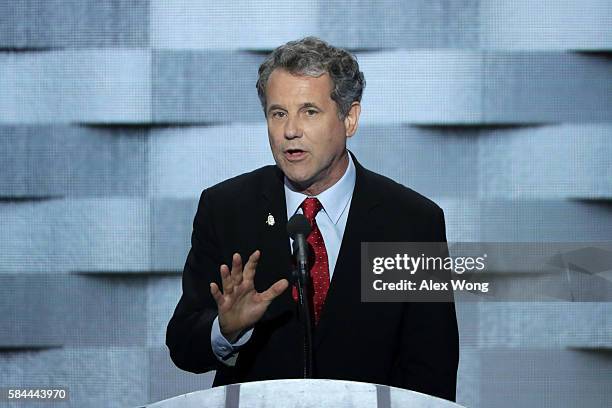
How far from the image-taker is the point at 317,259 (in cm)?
204

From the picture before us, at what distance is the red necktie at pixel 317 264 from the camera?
2008 millimetres

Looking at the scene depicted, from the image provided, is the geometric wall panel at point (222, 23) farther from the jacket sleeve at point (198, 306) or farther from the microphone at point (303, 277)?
the microphone at point (303, 277)

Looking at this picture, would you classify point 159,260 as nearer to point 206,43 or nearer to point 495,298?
point 206,43

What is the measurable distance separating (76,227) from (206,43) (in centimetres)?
72

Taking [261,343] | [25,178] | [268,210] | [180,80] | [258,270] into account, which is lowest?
[261,343]

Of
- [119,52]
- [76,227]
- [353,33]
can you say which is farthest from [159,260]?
[353,33]

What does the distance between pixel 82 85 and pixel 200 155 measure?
0.44 m

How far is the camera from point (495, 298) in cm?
272

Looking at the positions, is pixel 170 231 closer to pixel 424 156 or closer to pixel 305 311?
pixel 424 156

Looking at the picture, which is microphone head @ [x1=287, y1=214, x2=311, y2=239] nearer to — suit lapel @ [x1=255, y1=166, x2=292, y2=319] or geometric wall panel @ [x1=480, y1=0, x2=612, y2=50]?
suit lapel @ [x1=255, y1=166, x2=292, y2=319]

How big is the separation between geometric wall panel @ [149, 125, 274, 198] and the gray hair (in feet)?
1.80

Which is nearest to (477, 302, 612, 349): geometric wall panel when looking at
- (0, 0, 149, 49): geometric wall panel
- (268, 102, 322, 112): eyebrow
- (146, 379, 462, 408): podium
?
(268, 102, 322, 112): eyebrow

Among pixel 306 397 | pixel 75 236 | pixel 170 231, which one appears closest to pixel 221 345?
pixel 306 397

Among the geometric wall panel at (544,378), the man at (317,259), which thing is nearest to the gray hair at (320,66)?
the man at (317,259)
